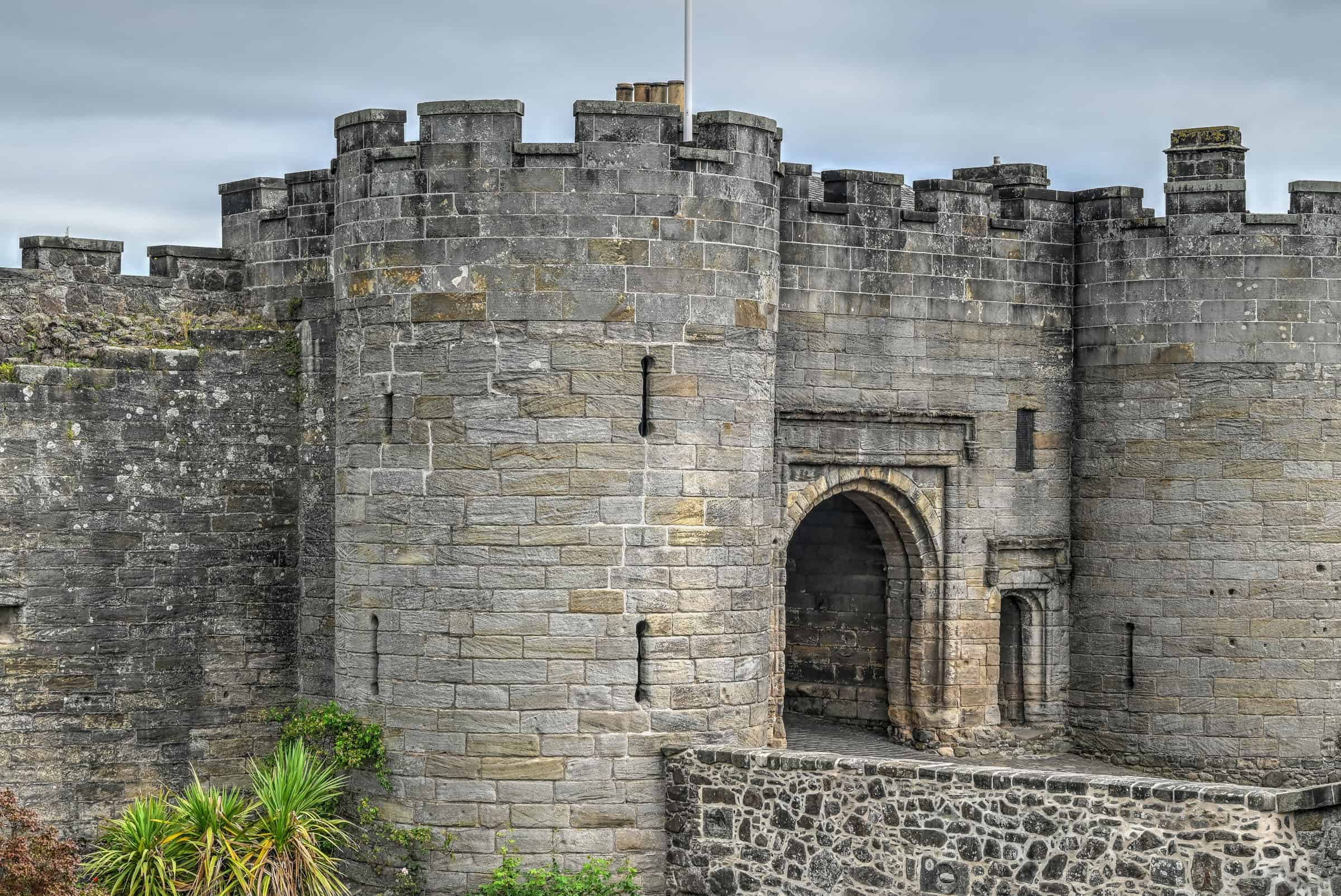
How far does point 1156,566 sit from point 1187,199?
416 cm

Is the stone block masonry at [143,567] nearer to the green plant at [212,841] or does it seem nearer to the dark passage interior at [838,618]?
the green plant at [212,841]

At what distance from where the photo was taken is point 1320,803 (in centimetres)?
1478

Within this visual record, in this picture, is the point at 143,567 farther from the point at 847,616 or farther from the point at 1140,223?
the point at 1140,223

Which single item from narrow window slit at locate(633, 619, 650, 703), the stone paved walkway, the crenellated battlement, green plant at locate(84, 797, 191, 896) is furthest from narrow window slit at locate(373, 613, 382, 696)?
the crenellated battlement

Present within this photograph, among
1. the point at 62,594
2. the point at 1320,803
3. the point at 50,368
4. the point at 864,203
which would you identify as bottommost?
the point at 1320,803

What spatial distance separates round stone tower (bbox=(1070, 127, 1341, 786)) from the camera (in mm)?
20766

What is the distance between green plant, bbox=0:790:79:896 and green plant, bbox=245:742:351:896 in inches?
62.9

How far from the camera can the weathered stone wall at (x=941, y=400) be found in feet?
65.4

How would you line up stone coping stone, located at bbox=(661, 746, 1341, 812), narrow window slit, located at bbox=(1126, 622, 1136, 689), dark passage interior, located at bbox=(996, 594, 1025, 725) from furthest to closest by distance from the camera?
dark passage interior, located at bbox=(996, 594, 1025, 725), narrow window slit, located at bbox=(1126, 622, 1136, 689), stone coping stone, located at bbox=(661, 746, 1341, 812)

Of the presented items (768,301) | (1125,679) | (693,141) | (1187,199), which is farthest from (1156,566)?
(693,141)

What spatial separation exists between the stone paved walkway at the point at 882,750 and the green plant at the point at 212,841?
5.86m

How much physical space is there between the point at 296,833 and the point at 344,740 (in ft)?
3.19

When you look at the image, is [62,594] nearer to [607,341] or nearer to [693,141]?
[607,341]

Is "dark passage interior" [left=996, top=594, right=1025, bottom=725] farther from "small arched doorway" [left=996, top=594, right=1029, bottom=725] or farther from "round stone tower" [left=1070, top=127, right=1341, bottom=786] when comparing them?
"round stone tower" [left=1070, top=127, right=1341, bottom=786]
